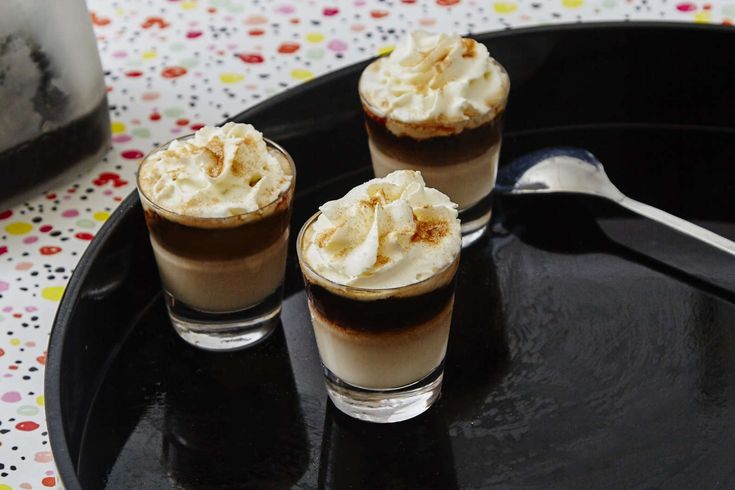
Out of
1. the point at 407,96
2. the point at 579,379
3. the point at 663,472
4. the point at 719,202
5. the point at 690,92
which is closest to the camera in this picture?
the point at 663,472

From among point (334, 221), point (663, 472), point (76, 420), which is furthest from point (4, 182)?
point (663, 472)

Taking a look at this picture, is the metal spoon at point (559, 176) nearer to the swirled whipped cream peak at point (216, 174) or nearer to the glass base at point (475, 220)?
the glass base at point (475, 220)

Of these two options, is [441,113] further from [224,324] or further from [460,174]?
[224,324]

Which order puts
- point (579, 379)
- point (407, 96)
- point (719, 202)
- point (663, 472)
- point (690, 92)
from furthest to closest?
1. point (690, 92)
2. point (719, 202)
3. point (407, 96)
4. point (579, 379)
5. point (663, 472)

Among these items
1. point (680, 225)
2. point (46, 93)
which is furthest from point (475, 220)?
point (46, 93)

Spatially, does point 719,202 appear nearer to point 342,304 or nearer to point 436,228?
point 436,228

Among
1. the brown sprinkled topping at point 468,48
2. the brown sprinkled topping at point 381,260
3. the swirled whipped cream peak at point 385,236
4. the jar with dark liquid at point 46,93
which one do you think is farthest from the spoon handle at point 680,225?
the jar with dark liquid at point 46,93

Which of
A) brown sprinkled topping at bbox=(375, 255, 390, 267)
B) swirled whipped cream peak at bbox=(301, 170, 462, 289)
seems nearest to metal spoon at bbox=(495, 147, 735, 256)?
swirled whipped cream peak at bbox=(301, 170, 462, 289)
